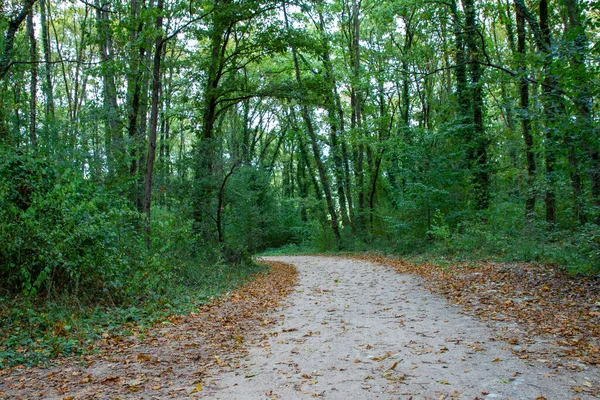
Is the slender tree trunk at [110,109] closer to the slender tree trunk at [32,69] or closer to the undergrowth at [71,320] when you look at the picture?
the slender tree trunk at [32,69]

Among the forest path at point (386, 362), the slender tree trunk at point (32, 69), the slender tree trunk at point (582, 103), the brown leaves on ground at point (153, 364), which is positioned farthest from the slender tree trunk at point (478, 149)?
the slender tree trunk at point (32, 69)

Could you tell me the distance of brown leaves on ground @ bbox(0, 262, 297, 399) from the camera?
424 cm

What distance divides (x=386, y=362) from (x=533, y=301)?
3.70 metres

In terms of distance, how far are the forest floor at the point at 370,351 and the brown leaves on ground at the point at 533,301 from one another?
0.02 metres

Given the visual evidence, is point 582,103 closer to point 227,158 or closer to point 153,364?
point 153,364

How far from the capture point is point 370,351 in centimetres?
520

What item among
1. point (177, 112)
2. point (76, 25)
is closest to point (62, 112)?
point (76, 25)

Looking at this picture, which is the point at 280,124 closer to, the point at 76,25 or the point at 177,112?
the point at 76,25

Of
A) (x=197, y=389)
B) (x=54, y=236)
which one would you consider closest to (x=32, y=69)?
(x=54, y=236)

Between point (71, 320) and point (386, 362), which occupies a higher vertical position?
point (71, 320)

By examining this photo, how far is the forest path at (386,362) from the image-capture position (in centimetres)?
395

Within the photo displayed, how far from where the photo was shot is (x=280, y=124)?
3638 centimetres

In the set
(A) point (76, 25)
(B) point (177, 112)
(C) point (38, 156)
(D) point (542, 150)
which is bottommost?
(D) point (542, 150)

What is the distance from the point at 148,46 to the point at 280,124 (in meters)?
25.4
